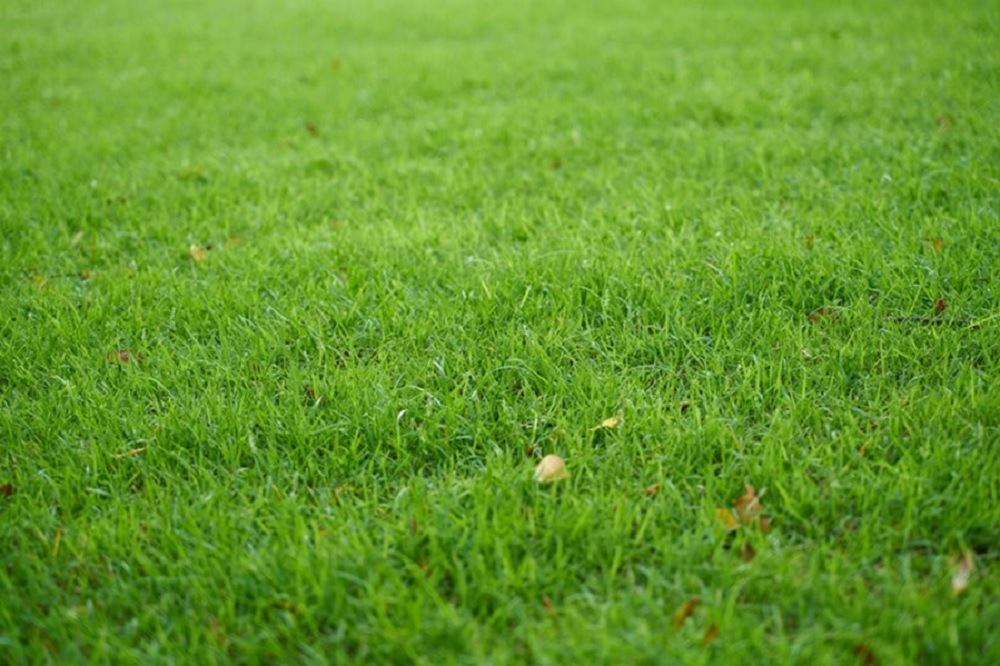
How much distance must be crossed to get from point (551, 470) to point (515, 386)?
0.51 m

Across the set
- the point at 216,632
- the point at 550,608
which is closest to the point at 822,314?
the point at 550,608

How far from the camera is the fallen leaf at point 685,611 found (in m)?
1.77

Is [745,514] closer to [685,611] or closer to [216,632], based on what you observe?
[685,611]

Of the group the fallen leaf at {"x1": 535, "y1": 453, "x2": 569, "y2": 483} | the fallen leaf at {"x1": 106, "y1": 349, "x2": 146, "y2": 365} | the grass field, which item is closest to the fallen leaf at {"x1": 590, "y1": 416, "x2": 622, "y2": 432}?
the grass field

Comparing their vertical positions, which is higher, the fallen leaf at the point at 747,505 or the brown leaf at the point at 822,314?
the brown leaf at the point at 822,314

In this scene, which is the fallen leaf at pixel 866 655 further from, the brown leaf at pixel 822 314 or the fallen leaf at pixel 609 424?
the brown leaf at pixel 822 314

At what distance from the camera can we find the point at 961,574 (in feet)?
5.92

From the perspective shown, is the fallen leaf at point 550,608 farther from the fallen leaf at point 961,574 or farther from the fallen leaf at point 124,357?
the fallen leaf at point 124,357

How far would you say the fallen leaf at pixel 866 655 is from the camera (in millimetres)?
1651

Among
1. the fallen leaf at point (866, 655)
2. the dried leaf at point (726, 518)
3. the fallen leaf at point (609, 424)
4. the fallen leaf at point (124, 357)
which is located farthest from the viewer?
the fallen leaf at point (124, 357)

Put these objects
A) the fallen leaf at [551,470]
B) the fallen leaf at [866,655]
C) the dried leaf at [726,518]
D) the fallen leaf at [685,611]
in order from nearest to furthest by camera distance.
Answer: the fallen leaf at [866,655] < the fallen leaf at [685,611] < the dried leaf at [726,518] < the fallen leaf at [551,470]

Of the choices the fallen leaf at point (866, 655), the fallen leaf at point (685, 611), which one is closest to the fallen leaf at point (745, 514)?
the fallen leaf at point (685, 611)

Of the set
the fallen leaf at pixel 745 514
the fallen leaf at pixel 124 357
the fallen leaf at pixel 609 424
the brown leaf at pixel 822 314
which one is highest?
the fallen leaf at pixel 124 357

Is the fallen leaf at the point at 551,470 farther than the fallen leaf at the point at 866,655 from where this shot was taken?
Yes
